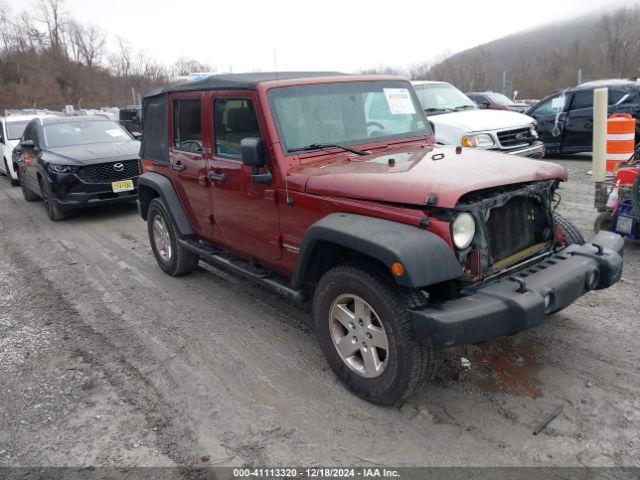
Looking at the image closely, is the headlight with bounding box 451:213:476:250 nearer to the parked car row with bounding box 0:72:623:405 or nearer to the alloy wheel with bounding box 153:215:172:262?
the parked car row with bounding box 0:72:623:405

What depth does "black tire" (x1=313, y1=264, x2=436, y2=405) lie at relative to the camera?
2.90 metres

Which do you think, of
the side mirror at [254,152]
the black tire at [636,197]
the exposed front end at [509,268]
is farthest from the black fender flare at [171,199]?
the black tire at [636,197]

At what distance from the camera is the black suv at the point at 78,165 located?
861 centimetres

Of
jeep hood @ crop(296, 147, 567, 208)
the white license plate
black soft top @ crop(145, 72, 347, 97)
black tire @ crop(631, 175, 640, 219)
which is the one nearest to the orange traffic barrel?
black tire @ crop(631, 175, 640, 219)

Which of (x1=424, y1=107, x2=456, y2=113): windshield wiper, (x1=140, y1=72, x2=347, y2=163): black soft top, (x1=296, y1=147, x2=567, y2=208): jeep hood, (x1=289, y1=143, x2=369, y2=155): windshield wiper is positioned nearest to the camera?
(x1=296, y1=147, x2=567, y2=208): jeep hood

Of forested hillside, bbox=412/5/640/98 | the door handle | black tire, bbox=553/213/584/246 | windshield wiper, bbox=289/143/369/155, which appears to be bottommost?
black tire, bbox=553/213/584/246

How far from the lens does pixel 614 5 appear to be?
14875cm

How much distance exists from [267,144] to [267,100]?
337mm

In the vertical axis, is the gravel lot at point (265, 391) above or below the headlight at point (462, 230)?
below

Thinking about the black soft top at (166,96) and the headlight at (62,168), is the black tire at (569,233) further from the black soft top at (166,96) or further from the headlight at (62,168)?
the headlight at (62,168)

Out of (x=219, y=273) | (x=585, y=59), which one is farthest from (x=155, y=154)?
(x=585, y=59)

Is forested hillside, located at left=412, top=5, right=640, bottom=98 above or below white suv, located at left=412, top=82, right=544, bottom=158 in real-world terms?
above

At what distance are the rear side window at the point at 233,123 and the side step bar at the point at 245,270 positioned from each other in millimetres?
942

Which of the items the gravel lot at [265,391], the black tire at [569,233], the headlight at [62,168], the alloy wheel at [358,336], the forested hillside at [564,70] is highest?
the forested hillside at [564,70]
